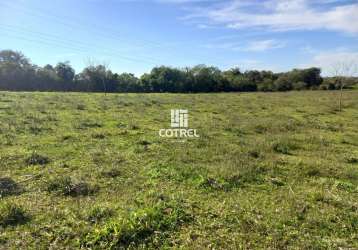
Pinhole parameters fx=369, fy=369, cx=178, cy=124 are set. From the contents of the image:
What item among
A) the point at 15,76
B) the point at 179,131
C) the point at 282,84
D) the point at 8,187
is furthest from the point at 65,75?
the point at 8,187

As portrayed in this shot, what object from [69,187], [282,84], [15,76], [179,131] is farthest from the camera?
[282,84]

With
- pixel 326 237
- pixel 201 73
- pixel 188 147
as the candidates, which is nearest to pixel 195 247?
pixel 326 237

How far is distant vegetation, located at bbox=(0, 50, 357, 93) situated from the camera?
57.3m

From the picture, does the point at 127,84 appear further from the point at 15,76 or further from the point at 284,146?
the point at 284,146

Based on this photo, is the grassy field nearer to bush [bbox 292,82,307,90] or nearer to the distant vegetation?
the distant vegetation

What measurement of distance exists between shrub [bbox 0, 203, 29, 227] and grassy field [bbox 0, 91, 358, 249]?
0.05 ft

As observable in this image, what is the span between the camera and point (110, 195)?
7.76 metres

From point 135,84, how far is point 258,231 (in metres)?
56.8

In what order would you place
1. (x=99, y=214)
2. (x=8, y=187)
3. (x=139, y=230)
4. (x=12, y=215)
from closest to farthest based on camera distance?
(x=139, y=230), (x=12, y=215), (x=99, y=214), (x=8, y=187)

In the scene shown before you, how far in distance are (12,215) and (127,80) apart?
56.7 m

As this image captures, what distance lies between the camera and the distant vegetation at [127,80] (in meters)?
57.3

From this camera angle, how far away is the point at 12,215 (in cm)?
633

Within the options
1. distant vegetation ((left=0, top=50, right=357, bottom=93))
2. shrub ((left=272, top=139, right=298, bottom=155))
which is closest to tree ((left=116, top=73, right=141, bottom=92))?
distant vegetation ((left=0, top=50, right=357, bottom=93))

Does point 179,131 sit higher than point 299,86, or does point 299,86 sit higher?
point 299,86
